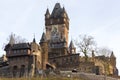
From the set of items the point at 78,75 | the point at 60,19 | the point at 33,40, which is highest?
the point at 60,19

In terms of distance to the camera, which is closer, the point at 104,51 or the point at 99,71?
the point at 99,71

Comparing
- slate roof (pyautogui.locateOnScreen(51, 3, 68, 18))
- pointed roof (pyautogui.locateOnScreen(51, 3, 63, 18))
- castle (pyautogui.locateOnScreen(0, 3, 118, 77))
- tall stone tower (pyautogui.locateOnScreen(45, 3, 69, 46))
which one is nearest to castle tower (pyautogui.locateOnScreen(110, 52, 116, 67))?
castle (pyautogui.locateOnScreen(0, 3, 118, 77))

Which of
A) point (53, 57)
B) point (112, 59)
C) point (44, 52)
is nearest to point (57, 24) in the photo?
point (53, 57)

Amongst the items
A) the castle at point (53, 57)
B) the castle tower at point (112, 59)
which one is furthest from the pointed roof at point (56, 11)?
the castle tower at point (112, 59)

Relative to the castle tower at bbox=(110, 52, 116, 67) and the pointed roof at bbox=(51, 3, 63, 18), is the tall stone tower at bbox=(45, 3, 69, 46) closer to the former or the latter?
the pointed roof at bbox=(51, 3, 63, 18)

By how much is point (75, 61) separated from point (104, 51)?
12198 millimetres

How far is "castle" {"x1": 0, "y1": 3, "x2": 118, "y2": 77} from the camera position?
79188 millimetres

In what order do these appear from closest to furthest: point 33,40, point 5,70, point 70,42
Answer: point 5,70 → point 33,40 → point 70,42

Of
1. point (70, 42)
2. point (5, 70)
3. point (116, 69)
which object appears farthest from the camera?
point (70, 42)

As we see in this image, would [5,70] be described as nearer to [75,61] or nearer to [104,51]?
[75,61]

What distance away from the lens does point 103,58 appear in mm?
94062

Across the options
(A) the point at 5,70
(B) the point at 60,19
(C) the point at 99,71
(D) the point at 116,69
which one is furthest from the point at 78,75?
(B) the point at 60,19

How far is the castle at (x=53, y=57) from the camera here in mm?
79188

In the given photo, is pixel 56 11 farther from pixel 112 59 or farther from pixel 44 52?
pixel 44 52
